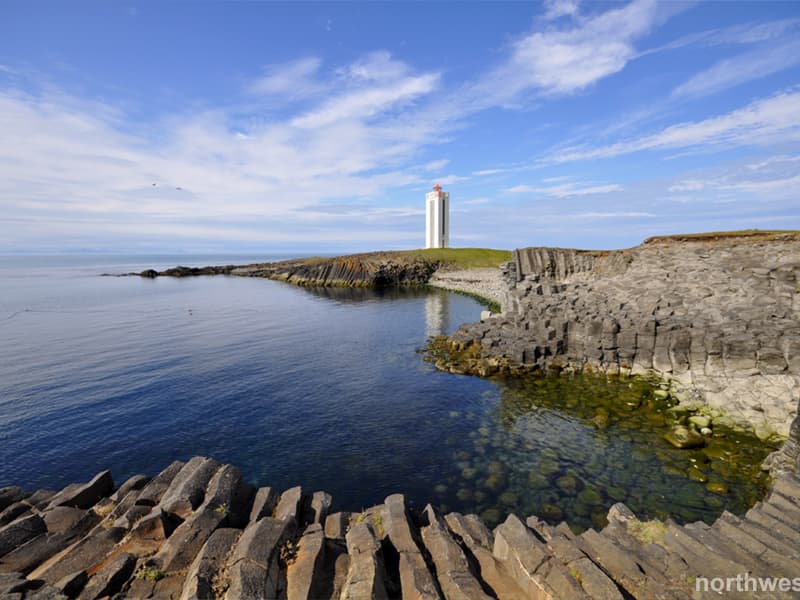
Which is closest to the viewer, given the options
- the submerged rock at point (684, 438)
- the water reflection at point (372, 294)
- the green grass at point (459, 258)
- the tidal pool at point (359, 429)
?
the tidal pool at point (359, 429)

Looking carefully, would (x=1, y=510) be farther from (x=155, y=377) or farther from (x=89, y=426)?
(x=155, y=377)

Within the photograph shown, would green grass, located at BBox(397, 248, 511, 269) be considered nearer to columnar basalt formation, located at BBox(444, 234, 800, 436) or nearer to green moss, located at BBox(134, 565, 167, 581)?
columnar basalt formation, located at BBox(444, 234, 800, 436)

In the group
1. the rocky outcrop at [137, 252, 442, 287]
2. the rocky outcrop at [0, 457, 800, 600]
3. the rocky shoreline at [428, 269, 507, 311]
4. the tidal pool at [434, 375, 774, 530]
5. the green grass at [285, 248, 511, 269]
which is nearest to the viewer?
the rocky outcrop at [0, 457, 800, 600]

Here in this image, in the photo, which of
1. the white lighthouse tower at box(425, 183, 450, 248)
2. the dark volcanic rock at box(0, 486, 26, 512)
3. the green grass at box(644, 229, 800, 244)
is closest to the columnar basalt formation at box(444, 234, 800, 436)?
the green grass at box(644, 229, 800, 244)

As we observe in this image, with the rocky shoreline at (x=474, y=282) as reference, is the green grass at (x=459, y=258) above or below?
above

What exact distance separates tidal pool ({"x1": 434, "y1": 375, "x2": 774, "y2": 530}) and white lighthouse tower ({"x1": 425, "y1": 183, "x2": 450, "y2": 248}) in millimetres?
107742

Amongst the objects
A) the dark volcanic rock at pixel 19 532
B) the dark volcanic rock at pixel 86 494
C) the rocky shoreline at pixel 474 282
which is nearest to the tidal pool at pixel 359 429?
the dark volcanic rock at pixel 86 494

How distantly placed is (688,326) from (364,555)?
22346 mm

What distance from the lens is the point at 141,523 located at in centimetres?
828

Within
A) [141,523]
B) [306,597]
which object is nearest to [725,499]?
[306,597]

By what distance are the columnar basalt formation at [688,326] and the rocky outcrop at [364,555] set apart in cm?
1055

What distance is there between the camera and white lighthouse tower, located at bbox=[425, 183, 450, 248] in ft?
403

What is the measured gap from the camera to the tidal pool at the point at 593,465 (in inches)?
486

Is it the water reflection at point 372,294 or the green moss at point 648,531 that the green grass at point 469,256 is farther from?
the green moss at point 648,531
